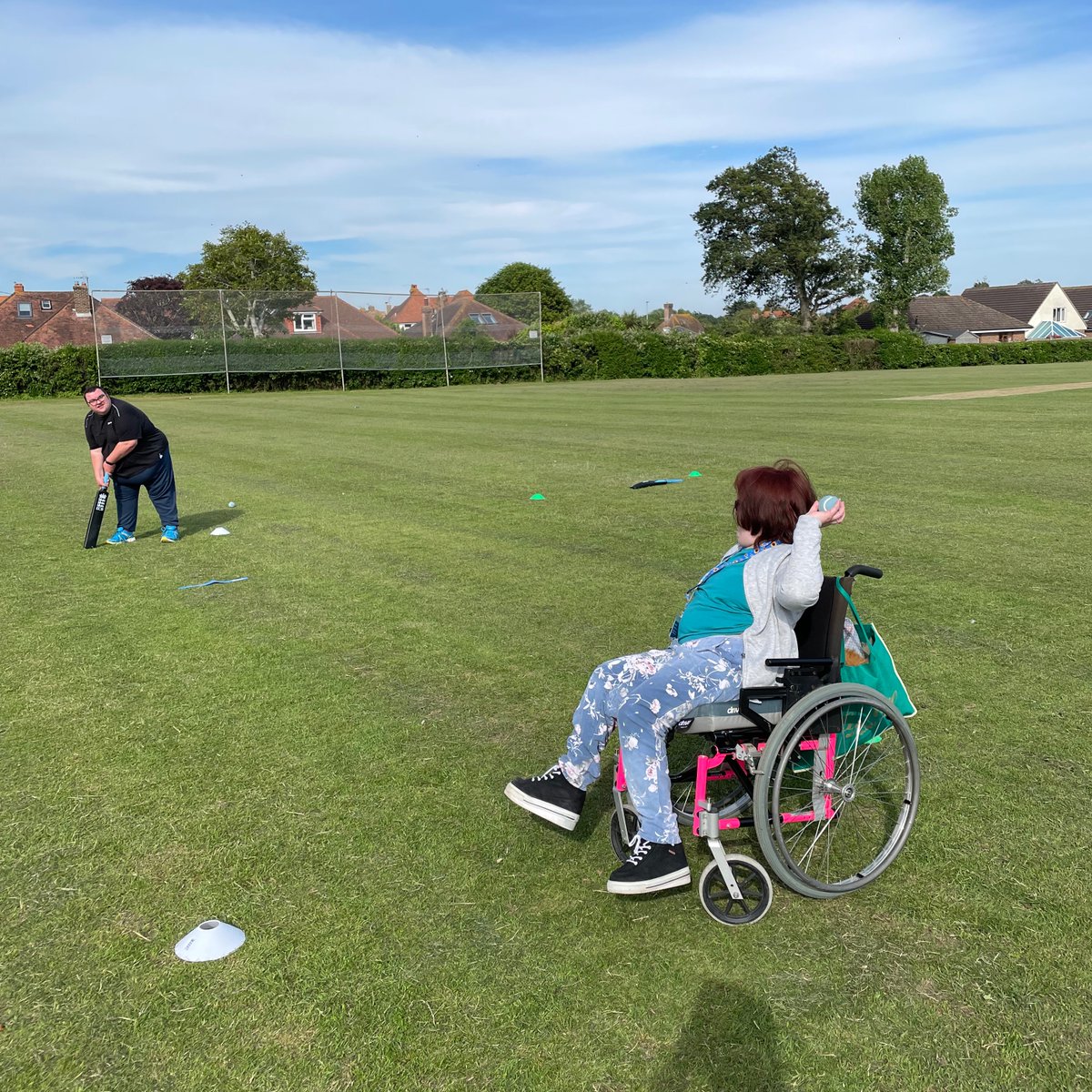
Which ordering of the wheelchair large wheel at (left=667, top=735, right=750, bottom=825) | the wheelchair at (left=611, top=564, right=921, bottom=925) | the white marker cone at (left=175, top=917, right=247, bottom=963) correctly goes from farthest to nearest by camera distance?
the wheelchair large wheel at (left=667, top=735, right=750, bottom=825)
the wheelchair at (left=611, top=564, right=921, bottom=925)
the white marker cone at (left=175, top=917, right=247, bottom=963)

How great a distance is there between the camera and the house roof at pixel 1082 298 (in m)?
115

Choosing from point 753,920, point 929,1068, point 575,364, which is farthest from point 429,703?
point 575,364

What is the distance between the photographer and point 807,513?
11.6 feet

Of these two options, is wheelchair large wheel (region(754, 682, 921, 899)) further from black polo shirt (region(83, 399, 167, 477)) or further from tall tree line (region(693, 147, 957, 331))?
tall tree line (region(693, 147, 957, 331))

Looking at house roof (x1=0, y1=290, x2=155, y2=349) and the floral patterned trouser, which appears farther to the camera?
house roof (x1=0, y1=290, x2=155, y2=349)

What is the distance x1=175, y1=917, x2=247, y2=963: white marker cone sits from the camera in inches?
126

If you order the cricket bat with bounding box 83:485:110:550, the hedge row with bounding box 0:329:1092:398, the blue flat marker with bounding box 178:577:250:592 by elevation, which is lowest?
the blue flat marker with bounding box 178:577:250:592

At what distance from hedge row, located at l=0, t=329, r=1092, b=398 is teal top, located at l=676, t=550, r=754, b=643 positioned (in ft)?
118

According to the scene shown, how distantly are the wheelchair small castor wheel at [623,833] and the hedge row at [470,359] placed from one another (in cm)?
3590

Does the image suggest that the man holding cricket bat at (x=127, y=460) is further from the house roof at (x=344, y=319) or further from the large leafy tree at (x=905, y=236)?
the large leafy tree at (x=905, y=236)

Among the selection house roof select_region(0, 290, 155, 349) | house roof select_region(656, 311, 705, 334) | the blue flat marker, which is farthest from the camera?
house roof select_region(656, 311, 705, 334)

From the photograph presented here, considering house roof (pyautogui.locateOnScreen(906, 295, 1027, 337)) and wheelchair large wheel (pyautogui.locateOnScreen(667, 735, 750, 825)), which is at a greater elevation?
house roof (pyautogui.locateOnScreen(906, 295, 1027, 337))

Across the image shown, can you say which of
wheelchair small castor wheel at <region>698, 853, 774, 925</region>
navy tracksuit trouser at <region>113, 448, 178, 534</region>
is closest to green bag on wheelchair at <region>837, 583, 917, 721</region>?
wheelchair small castor wheel at <region>698, 853, 774, 925</region>

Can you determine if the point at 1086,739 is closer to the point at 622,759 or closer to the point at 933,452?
the point at 622,759
